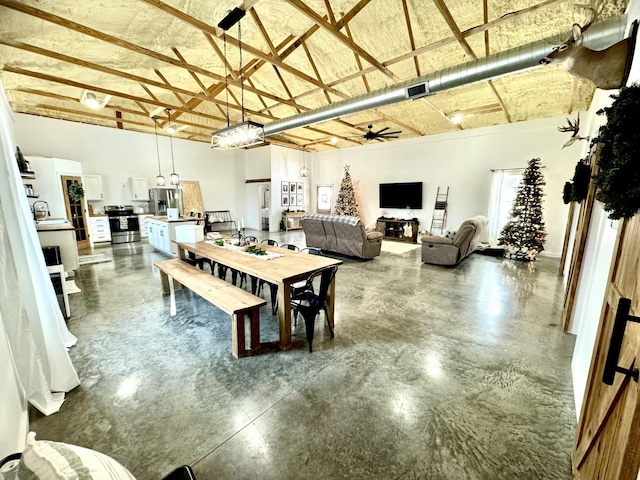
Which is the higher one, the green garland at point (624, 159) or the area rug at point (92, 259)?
the green garland at point (624, 159)

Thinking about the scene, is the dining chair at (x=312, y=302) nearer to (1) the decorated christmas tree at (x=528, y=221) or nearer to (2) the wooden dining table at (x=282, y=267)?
(2) the wooden dining table at (x=282, y=267)

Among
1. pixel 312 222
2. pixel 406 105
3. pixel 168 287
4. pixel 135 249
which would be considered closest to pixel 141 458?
pixel 168 287

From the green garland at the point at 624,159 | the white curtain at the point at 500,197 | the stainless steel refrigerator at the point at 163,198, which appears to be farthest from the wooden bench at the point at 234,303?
the white curtain at the point at 500,197

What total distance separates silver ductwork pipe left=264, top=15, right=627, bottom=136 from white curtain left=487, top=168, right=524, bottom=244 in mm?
4176

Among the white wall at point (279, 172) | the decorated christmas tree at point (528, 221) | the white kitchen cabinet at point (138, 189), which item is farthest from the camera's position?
the white wall at point (279, 172)

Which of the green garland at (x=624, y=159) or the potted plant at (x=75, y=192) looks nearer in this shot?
the green garland at (x=624, y=159)

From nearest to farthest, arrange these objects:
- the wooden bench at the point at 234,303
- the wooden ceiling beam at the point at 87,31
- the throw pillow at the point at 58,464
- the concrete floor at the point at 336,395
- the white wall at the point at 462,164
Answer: the throw pillow at the point at 58,464
the concrete floor at the point at 336,395
the wooden bench at the point at 234,303
the wooden ceiling beam at the point at 87,31
the white wall at the point at 462,164

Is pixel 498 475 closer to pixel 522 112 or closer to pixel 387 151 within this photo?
pixel 522 112

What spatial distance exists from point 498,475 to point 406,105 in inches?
295

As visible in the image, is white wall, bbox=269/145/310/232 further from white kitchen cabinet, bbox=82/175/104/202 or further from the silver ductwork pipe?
white kitchen cabinet, bbox=82/175/104/202

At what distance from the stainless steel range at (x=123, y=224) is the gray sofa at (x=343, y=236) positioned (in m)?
5.30

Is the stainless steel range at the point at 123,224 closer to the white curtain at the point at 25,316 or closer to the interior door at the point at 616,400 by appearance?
the white curtain at the point at 25,316

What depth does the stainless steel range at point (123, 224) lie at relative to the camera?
24.7 ft

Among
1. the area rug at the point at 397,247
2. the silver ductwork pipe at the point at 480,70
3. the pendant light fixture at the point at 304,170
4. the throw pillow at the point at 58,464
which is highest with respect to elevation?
the silver ductwork pipe at the point at 480,70
